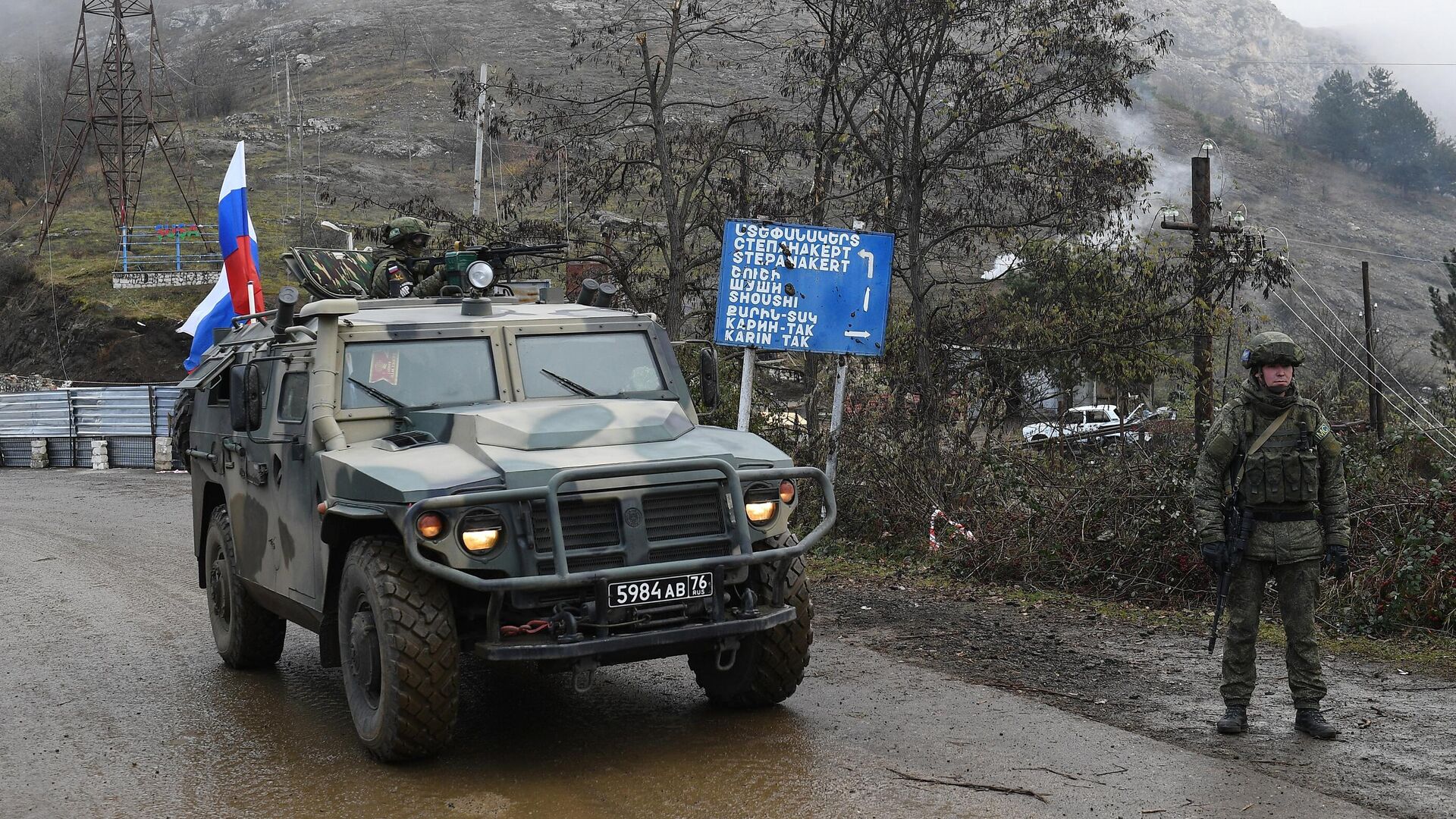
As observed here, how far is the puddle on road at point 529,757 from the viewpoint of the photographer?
527 cm

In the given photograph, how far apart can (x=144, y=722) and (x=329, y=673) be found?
1311mm

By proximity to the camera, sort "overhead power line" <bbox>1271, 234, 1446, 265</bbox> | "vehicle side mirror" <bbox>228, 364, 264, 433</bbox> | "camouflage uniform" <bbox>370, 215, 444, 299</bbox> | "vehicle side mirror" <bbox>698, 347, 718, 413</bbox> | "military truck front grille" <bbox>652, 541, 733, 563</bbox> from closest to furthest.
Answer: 1. "military truck front grille" <bbox>652, 541, 733, 563</bbox>
2. "vehicle side mirror" <bbox>228, 364, 264, 433</bbox>
3. "vehicle side mirror" <bbox>698, 347, 718, 413</bbox>
4. "camouflage uniform" <bbox>370, 215, 444, 299</bbox>
5. "overhead power line" <bbox>1271, 234, 1446, 265</bbox>

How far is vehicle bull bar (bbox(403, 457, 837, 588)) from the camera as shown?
5.29 metres

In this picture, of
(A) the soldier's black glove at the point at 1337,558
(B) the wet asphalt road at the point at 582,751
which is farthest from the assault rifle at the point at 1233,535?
(B) the wet asphalt road at the point at 582,751

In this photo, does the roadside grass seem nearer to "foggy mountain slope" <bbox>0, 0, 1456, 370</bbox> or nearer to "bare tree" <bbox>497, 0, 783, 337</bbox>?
"bare tree" <bbox>497, 0, 783, 337</bbox>

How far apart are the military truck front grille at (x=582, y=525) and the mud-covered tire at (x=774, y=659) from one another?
94cm

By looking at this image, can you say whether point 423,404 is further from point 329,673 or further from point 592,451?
point 329,673

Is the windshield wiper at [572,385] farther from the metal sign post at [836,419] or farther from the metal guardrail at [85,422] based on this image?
the metal guardrail at [85,422]

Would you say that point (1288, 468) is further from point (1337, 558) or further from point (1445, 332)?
point (1445, 332)

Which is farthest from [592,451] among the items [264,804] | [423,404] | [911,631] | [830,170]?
[830,170]

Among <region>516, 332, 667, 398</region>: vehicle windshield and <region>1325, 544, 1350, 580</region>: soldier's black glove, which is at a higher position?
<region>516, 332, 667, 398</region>: vehicle windshield

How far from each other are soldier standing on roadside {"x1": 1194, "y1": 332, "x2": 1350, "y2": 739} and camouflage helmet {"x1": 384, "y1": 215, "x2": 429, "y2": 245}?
20.3 feet

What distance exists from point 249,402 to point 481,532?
2323 millimetres

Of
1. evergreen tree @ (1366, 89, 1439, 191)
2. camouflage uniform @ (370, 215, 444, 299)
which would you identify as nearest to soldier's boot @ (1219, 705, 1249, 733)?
camouflage uniform @ (370, 215, 444, 299)
